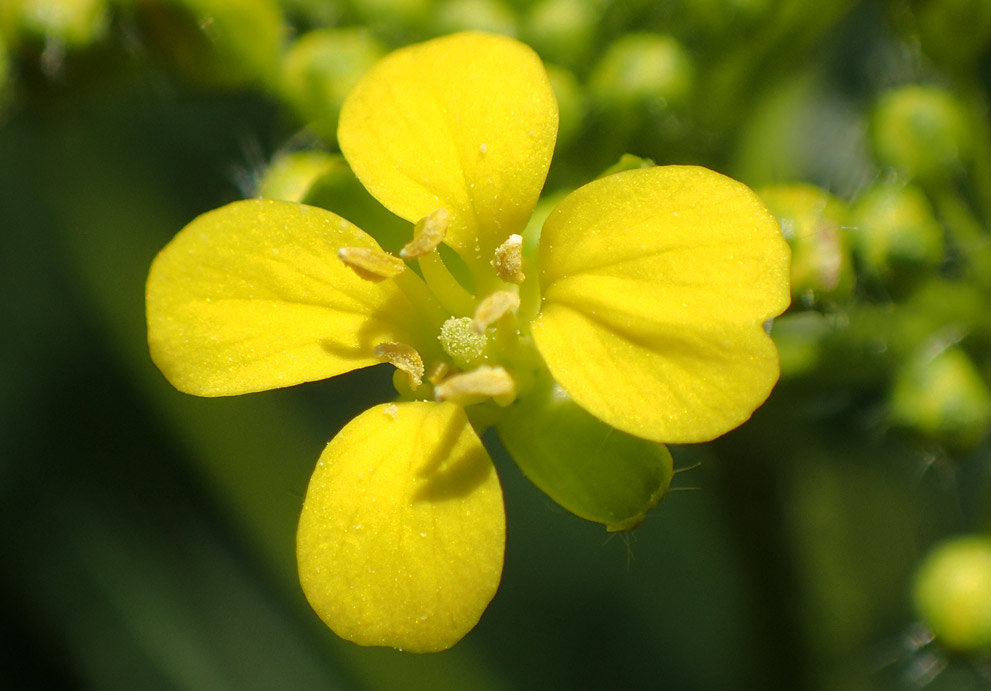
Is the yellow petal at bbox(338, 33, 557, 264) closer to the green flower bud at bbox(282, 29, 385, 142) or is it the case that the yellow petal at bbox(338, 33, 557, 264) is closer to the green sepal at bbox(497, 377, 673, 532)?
the green sepal at bbox(497, 377, 673, 532)

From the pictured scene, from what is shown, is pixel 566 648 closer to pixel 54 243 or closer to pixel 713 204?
pixel 54 243

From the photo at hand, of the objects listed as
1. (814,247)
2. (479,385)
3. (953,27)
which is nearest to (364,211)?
(479,385)

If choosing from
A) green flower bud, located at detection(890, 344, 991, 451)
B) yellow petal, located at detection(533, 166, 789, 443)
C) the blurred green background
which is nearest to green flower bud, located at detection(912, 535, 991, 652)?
the blurred green background

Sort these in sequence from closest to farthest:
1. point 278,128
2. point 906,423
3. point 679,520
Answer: point 906,423 < point 278,128 < point 679,520

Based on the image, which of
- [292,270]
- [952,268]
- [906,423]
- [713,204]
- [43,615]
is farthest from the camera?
[43,615]

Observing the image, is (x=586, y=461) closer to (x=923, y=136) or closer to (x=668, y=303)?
(x=668, y=303)

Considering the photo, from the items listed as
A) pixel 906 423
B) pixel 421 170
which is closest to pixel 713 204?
pixel 421 170

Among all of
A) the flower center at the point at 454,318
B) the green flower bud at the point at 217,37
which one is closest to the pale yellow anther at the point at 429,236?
the flower center at the point at 454,318

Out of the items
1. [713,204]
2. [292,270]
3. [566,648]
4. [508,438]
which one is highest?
[292,270]
